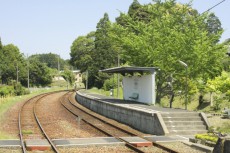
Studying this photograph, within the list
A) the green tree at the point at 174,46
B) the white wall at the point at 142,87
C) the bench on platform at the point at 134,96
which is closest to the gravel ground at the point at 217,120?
the white wall at the point at 142,87

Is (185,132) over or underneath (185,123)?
underneath

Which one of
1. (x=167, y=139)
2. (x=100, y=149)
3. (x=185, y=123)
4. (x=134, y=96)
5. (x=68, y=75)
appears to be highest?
(x=68, y=75)

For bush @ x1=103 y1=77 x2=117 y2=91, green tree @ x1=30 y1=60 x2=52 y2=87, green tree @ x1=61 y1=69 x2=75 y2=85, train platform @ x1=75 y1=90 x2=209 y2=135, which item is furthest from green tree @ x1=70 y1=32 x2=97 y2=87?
train platform @ x1=75 y1=90 x2=209 y2=135

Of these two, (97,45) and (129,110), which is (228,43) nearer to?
(129,110)

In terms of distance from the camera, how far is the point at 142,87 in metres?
26.1

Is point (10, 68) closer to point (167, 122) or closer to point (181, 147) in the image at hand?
point (167, 122)

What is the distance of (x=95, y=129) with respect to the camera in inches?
769

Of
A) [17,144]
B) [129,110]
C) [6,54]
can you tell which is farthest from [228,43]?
[6,54]

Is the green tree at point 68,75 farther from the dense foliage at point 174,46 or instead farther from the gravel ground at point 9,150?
the gravel ground at point 9,150

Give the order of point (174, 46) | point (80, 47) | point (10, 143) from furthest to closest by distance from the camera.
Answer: point (80, 47) < point (174, 46) < point (10, 143)

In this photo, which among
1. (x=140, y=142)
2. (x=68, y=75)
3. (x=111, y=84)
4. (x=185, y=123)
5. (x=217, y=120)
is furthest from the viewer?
(x=68, y=75)

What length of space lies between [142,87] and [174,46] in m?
5.21

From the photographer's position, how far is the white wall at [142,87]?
24598 millimetres

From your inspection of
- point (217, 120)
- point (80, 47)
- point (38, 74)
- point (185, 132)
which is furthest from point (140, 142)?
point (80, 47)
